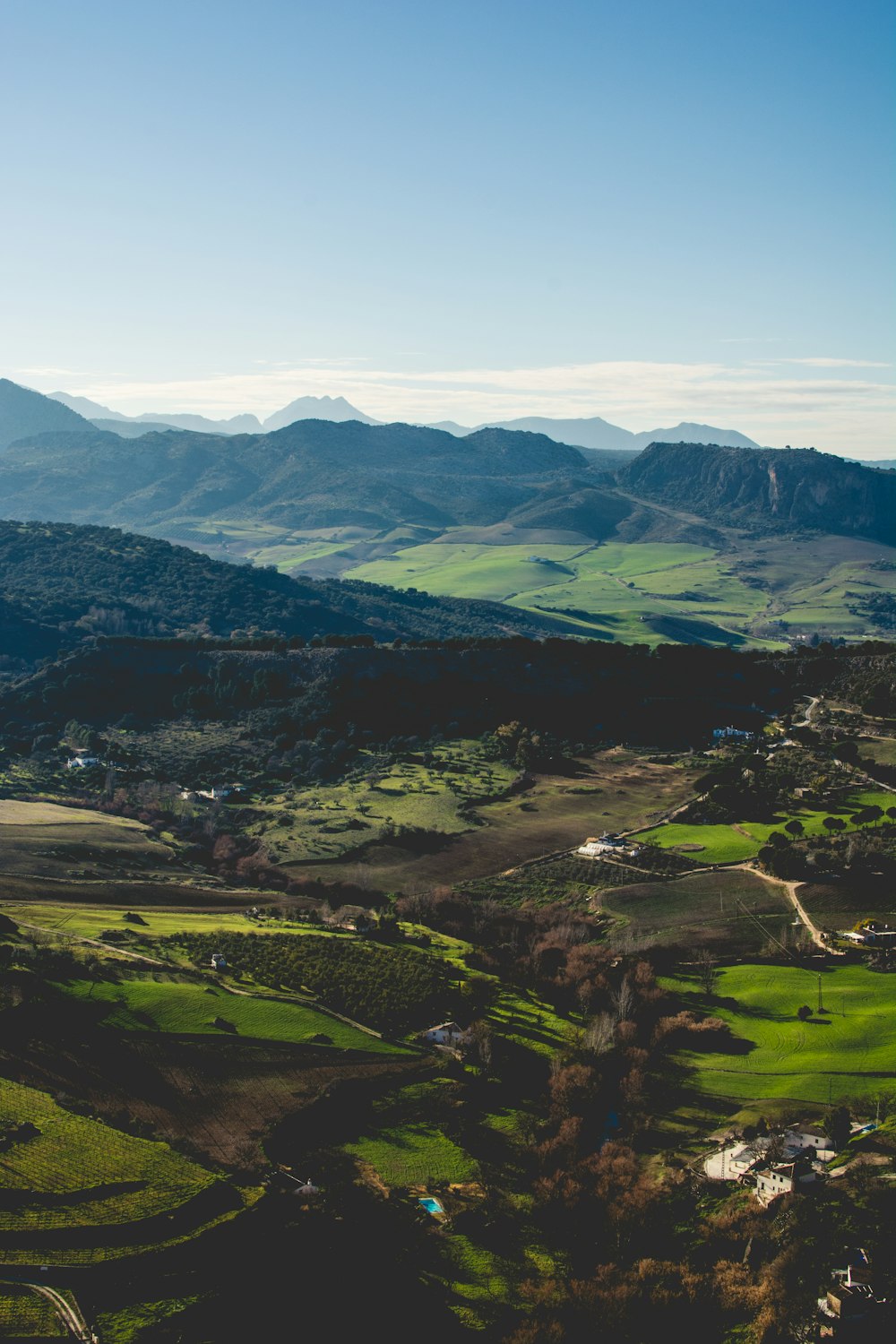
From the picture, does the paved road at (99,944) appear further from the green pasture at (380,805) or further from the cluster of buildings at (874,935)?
the cluster of buildings at (874,935)

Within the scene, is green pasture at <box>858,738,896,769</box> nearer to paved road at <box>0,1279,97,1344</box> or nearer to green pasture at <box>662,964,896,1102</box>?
green pasture at <box>662,964,896,1102</box>

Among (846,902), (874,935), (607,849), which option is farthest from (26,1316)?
(607,849)

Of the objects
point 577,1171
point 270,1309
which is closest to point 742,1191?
point 577,1171

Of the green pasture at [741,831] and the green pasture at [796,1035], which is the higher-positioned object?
the green pasture at [741,831]

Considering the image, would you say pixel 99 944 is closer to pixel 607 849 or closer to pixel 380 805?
pixel 607 849

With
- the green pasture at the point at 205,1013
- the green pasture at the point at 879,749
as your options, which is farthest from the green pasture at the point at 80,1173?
the green pasture at the point at 879,749

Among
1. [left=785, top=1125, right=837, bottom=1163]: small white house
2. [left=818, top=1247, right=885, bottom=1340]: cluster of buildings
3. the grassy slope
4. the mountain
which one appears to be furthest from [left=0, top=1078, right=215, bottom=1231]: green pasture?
the mountain
